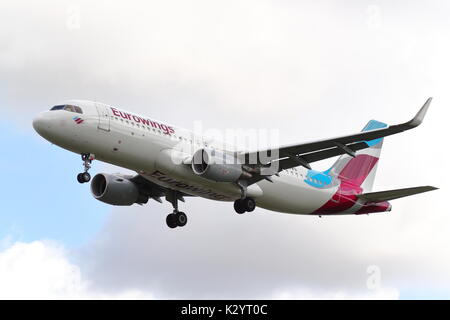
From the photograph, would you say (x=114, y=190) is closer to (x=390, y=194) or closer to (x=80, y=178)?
(x=80, y=178)

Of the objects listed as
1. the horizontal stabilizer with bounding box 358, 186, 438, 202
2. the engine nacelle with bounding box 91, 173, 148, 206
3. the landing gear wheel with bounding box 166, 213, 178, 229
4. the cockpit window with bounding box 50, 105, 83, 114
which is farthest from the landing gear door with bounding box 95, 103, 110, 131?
the horizontal stabilizer with bounding box 358, 186, 438, 202

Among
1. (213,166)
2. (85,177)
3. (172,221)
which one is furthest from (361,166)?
(85,177)

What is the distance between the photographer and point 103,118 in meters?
40.3

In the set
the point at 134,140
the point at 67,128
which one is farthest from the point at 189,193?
the point at 67,128

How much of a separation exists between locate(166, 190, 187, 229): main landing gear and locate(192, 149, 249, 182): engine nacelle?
6.19m

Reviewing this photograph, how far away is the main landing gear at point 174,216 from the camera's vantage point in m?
47.8

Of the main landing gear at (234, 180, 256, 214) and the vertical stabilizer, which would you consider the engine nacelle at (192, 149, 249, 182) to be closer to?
the main landing gear at (234, 180, 256, 214)

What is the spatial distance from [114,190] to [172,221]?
3.83 m

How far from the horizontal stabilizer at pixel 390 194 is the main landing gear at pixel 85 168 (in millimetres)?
17826

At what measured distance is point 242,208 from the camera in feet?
145

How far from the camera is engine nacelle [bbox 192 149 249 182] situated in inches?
1633

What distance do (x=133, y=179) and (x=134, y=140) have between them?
7.53 metres

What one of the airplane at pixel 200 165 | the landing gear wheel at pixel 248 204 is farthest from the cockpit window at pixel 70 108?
the landing gear wheel at pixel 248 204

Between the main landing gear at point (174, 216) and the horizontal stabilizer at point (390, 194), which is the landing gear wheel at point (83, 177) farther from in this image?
the horizontal stabilizer at point (390, 194)
